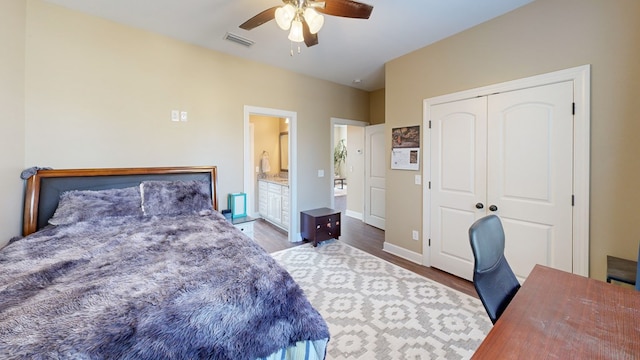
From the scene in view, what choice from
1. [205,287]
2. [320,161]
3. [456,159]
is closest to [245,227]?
[320,161]

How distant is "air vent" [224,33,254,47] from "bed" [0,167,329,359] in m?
2.13

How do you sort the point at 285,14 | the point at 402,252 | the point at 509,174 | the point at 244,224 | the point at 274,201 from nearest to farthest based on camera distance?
the point at 285,14 → the point at 509,174 → the point at 244,224 → the point at 402,252 → the point at 274,201

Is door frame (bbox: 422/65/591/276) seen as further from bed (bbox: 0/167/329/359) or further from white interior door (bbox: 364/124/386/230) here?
white interior door (bbox: 364/124/386/230)

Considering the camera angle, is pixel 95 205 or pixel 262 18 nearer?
pixel 262 18

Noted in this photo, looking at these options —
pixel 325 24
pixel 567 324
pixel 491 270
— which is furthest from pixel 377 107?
pixel 567 324

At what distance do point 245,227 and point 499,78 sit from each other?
329 centimetres

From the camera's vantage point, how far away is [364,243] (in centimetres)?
398

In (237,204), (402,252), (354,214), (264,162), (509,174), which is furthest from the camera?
(354,214)

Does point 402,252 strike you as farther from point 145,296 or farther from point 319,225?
point 145,296

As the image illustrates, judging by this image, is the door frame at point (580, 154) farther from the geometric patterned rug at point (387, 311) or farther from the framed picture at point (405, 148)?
the framed picture at point (405, 148)

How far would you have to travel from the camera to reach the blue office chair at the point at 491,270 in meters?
1.02

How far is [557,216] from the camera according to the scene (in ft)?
7.04

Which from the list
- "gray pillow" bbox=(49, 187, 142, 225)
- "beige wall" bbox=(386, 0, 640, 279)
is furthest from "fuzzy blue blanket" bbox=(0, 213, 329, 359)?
"beige wall" bbox=(386, 0, 640, 279)

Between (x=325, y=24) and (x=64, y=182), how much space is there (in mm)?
2956
